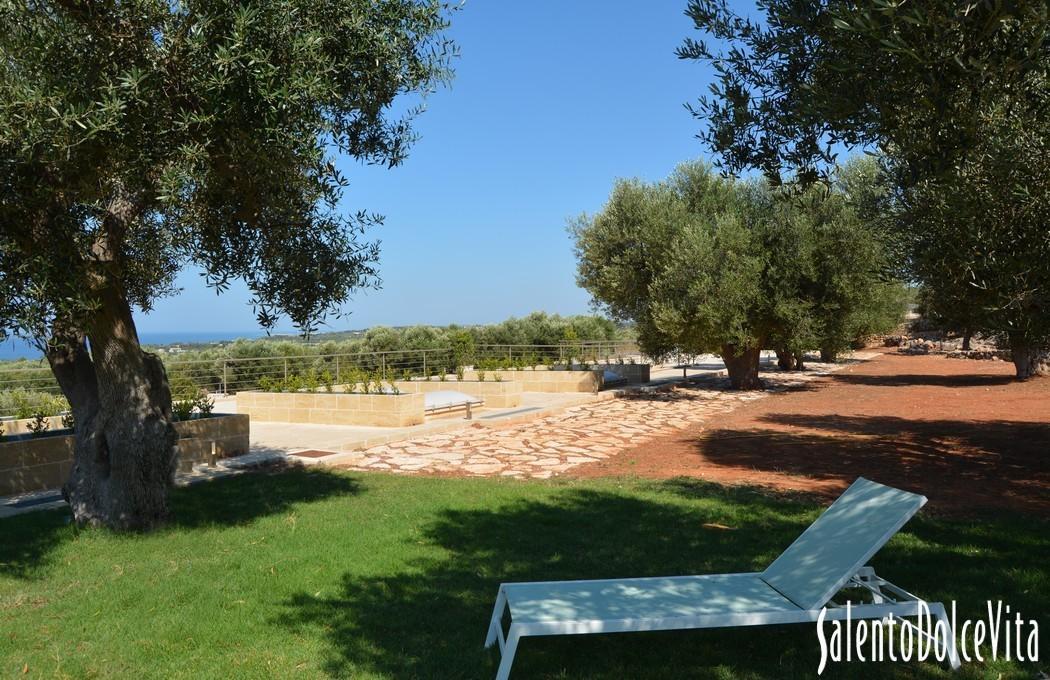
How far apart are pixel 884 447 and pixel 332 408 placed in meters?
10.3

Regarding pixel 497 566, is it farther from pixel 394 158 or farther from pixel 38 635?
pixel 394 158

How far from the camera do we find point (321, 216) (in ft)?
25.9

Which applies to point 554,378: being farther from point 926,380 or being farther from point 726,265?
point 926,380

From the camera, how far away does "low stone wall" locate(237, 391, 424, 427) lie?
48.7 feet

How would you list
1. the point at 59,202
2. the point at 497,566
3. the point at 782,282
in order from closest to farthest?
the point at 497,566 → the point at 59,202 → the point at 782,282

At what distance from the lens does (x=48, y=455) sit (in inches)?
369

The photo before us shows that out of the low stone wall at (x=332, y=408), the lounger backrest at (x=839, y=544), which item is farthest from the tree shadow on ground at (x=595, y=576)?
the low stone wall at (x=332, y=408)

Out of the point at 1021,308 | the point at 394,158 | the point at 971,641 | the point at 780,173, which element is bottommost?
the point at 971,641

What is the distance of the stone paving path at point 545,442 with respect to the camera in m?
11.0

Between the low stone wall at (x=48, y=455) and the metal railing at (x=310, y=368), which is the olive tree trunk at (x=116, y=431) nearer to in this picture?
the low stone wall at (x=48, y=455)

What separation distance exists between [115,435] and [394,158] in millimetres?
3822

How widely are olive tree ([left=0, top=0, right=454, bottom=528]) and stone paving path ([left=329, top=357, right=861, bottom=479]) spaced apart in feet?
12.9

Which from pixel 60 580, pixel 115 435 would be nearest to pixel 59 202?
pixel 115 435

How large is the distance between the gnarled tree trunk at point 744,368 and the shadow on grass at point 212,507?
52.7 ft
